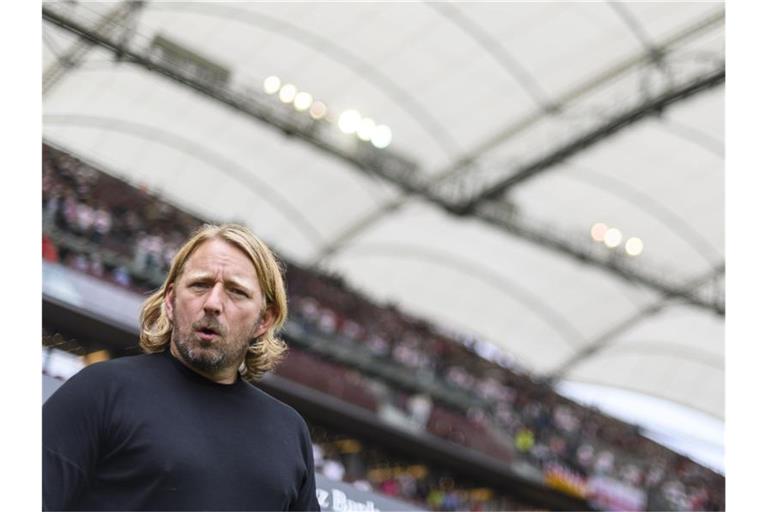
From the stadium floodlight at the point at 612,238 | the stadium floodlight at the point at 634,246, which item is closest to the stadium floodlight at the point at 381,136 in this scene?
the stadium floodlight at the point at 612,238

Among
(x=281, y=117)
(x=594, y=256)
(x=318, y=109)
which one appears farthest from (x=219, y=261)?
(x=594, y=256)

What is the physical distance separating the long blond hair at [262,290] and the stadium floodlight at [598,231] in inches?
1316

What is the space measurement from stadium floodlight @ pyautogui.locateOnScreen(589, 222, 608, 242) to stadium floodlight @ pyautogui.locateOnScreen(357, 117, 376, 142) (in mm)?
8950

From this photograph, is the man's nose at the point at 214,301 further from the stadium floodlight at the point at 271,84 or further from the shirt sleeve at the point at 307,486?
the stadium floodlight at the point at 271,84

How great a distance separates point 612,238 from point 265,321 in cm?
3399

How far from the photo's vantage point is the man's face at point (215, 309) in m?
2.74

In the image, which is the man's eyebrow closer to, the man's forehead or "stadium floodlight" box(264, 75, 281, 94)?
the man's forehead

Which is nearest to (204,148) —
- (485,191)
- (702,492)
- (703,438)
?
(485,191)

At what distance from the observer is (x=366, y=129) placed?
1229 inches

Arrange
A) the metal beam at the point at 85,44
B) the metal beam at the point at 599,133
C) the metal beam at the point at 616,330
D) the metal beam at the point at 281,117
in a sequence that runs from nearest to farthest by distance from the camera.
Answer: the metal beam at the point at 281,117
the metal beam at the point at 85,44
the metal beam at the point at 599,133
the metal beam at the point at 616,330

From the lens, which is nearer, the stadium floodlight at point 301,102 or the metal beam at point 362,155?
the metal beam at point 362,155

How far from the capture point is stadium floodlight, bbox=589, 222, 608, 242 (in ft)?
117

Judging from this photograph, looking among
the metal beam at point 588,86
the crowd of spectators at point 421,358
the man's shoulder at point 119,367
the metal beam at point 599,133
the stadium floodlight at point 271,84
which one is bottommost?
the man's shoulder at point 119,367
